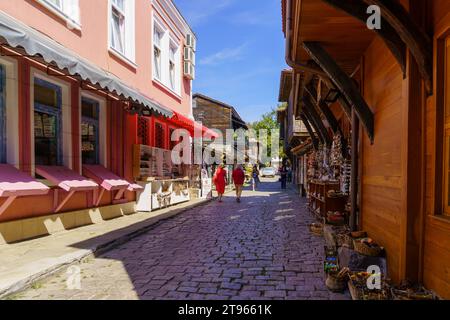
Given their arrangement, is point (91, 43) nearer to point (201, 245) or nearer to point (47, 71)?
point (47, 71)

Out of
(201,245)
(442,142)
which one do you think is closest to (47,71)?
(201,245)

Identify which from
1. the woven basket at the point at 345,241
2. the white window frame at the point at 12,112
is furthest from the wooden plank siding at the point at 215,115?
the woven basket at the point at 345,241

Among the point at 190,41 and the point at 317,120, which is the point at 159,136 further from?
the point at 317,120

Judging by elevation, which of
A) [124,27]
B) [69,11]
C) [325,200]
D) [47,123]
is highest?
[124,27]

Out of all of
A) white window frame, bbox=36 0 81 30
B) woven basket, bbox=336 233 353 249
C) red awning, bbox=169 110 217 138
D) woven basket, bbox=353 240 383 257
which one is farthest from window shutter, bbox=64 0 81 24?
woven basket, bbox=353 240 383 257

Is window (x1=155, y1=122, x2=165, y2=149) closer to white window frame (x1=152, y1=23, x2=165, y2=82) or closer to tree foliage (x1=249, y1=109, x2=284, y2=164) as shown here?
white window frame (x1=152, y1=23, x2=165, y2=82)

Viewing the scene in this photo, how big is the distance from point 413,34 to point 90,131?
25.8 ft

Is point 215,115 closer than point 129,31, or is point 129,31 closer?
point 129,31

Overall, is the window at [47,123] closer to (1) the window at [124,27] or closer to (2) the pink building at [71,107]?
(2) the pink building at [71,107]

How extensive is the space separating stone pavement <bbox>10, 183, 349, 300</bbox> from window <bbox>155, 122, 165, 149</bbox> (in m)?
5.29

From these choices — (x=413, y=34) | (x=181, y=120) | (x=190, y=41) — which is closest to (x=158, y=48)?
(x=181, y=120)

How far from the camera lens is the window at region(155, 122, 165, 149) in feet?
43.0

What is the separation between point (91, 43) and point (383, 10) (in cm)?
731

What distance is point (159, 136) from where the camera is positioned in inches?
527
